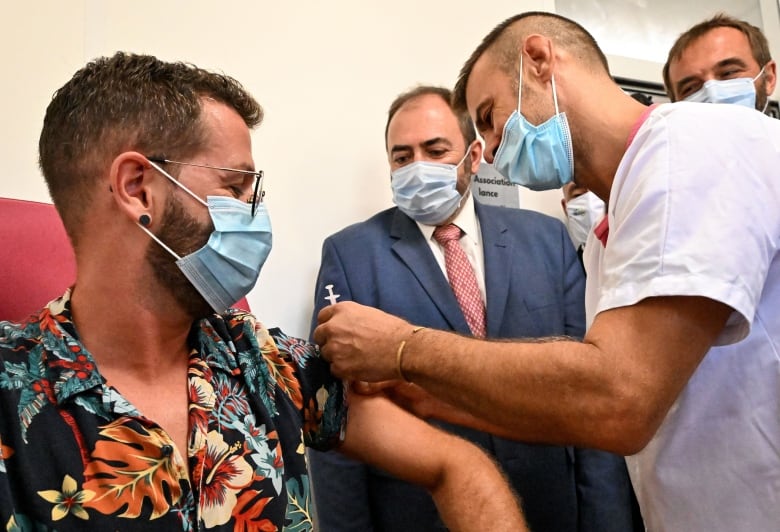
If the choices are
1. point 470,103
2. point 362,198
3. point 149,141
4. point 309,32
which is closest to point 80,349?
point 149,141

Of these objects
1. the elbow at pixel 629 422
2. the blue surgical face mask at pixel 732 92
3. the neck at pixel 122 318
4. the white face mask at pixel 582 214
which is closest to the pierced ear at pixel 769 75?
the blue surgical face mask at pixel 732 92

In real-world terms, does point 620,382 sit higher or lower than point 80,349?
lower

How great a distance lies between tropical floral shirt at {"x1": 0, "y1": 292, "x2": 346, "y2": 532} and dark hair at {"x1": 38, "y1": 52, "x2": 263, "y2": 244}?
0.79ft

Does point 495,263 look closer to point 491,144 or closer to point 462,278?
point 462,278

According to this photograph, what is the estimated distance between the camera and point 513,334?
6.23 feet

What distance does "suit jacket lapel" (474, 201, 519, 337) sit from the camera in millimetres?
1898

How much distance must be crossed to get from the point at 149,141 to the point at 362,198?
50.1 inches

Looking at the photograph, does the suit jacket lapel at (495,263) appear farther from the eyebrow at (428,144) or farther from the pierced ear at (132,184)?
the pierced ear at (132,184)

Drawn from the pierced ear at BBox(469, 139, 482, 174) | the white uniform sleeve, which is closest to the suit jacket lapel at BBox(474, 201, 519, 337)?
the pierced ear at BBox(469, 139, 482, 174)

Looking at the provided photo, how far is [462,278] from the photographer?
6.48ft

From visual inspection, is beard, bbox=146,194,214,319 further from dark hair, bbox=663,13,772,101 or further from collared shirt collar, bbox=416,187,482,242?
dark hair, bbox=663,13,772,101

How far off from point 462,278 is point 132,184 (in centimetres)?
112

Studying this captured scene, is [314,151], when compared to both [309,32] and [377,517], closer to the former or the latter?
[309,32]

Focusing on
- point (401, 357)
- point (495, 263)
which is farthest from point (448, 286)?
point (401, 357)
